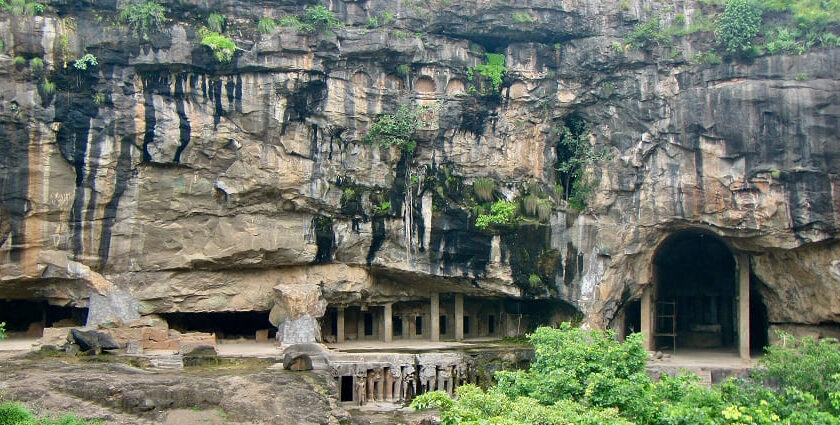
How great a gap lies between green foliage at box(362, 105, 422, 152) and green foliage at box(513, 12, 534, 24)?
14.6 ft

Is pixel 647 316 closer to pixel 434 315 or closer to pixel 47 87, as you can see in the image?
pixel 434 315

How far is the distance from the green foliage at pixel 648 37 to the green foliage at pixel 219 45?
515 inches

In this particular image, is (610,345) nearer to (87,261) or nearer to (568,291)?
(568,291)

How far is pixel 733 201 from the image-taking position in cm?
2991

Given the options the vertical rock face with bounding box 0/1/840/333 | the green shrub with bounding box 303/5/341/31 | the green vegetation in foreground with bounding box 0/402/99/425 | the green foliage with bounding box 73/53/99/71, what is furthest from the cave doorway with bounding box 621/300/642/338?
the green foliage with bounding box 73/53/99/71

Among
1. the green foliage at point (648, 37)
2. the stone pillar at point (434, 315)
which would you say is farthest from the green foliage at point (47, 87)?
the green foliage at point (648, 37)

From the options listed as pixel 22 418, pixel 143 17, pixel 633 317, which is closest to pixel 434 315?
pixel 633 317

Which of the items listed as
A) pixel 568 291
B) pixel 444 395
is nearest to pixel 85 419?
pixel 444 395

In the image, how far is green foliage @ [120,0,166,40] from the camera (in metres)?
29.7

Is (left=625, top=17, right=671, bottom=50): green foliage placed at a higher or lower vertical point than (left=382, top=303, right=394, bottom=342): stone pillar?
higher

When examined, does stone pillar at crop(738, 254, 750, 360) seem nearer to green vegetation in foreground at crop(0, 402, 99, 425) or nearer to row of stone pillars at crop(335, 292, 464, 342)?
row of stone pillars at crop(335, 292, 464, 342)

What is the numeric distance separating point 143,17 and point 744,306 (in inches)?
851

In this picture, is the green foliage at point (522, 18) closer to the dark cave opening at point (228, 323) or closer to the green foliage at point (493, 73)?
the green foliage at point (493, 73)

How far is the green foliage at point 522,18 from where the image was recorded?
1251 inches
